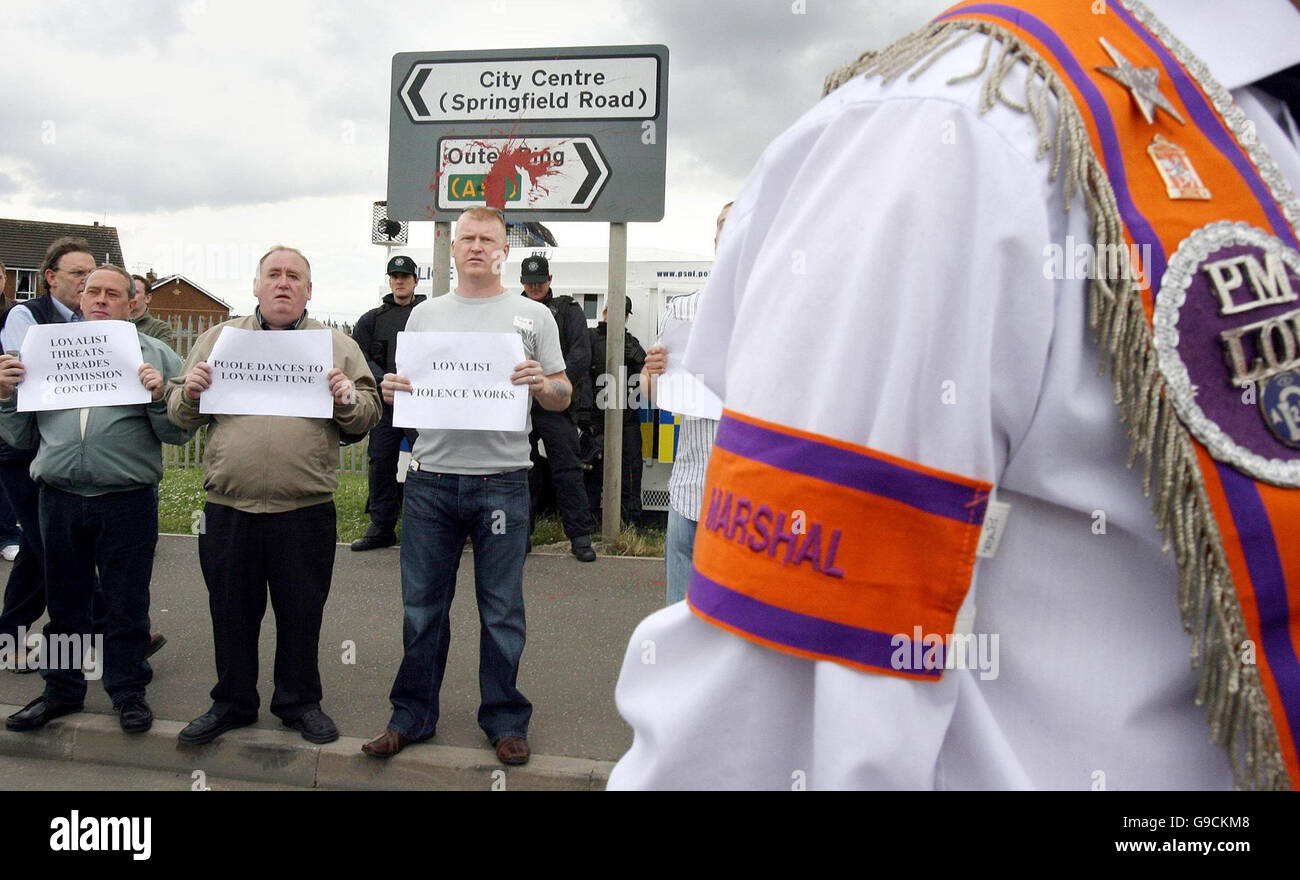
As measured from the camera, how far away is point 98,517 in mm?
Result: 4688

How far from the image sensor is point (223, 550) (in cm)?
448

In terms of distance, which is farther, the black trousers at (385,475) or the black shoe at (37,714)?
the black trousers at (385,475)

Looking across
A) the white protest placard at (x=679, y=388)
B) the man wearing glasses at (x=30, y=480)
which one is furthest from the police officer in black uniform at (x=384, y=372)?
the white protest placard at (x=679, y=388)

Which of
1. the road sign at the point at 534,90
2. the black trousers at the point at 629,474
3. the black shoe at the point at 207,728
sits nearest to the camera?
the black shoe at the point at 207,728

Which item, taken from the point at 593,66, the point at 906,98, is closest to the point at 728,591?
the point at 906,98

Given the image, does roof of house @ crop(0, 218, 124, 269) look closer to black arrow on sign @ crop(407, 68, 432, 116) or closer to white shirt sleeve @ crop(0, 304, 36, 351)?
black arrow on sign @ crop(407, 68, 432, 116)

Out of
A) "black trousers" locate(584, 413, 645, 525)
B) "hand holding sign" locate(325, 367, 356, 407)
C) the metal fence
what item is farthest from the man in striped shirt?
the metal fence

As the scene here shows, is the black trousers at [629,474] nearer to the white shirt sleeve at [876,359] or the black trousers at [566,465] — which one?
the black trousers at [566,465]

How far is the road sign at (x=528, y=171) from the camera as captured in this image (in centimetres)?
758

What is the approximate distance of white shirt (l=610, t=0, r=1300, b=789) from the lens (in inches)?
31.7

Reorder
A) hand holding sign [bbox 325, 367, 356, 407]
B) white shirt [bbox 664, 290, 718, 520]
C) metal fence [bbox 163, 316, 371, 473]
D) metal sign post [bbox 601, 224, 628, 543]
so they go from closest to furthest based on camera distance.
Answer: white shirt [bbox 664, 290, 718, 520], hand holding sign [bbox 325, 367, 356, 407], metal sign post [bbox 601, 224, 628, 543], metal fence [bbox 163, 316, 371, 473]

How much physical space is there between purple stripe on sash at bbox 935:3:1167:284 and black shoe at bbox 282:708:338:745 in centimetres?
444

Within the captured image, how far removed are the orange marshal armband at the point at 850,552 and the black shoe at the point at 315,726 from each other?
4225mm
